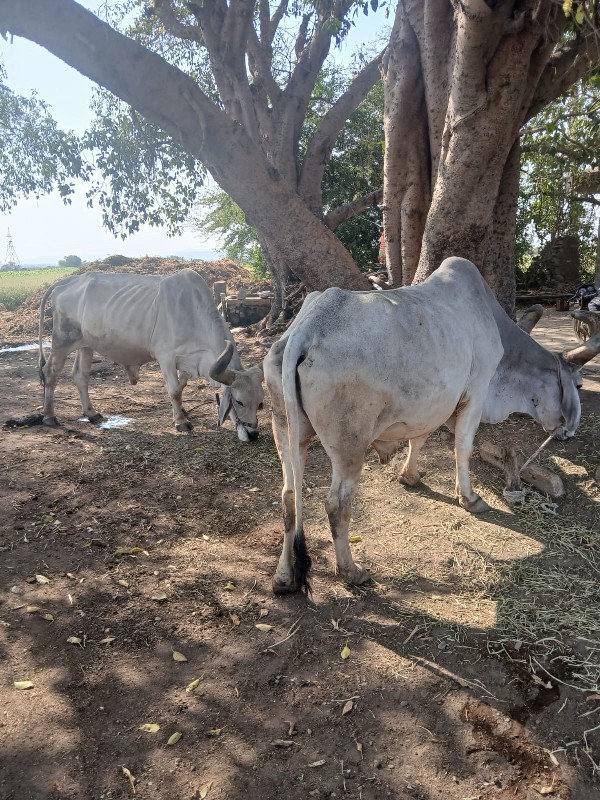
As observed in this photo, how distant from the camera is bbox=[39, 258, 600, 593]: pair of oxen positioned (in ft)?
10.7

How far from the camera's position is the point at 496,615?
10.9 feet

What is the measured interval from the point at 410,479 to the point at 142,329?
3.34 metres

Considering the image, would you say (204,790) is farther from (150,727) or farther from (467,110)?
(467,110)

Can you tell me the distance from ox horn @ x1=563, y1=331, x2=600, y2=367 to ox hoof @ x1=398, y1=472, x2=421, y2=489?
4.81 ft

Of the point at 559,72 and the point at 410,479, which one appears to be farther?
the point at 559,72

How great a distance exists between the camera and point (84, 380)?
6.95 meters

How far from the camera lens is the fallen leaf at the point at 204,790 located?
2.25m

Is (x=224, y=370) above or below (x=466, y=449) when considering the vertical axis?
above

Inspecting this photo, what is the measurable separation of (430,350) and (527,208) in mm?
14414

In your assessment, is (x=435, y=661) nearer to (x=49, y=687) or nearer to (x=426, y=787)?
(x=426, y=787)

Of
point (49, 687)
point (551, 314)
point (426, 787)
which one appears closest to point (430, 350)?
point (426, 787)

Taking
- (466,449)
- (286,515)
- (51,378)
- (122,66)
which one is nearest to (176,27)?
(122,66)

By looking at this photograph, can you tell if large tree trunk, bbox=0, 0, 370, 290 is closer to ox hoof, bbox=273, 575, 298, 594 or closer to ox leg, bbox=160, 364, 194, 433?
ox leg, bbox=160, 364, 194, 433

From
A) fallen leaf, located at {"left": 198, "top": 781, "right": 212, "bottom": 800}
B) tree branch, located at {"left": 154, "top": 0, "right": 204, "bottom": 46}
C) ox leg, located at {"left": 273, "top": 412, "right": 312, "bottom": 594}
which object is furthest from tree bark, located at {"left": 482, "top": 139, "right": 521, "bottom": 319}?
tree branch, located at {"left": 154, "top": 0, "right": 204, "bottom": 46}
